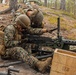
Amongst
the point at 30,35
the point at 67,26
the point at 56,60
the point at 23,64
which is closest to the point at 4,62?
the point at 23,64

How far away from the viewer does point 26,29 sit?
7320mm

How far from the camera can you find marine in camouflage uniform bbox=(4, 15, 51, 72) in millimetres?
6624

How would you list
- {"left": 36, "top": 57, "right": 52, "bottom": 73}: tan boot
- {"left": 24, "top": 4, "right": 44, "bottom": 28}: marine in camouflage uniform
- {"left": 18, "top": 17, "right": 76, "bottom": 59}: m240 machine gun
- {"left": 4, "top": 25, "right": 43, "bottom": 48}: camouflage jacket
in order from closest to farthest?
{"left": 36, "top": 57, "right": 52, "bottom": 73}: tan boot < {"left": 4, "top": 25, "right": 43, "bottom": 48}: camouflage jacket < {"left": 18, "top": 17, "right": 76, "bottom": 59}: m240 machine gun < {"left": 24, "top": 4, "right": 44, "bottom": 28}: marine in camouflage uniform

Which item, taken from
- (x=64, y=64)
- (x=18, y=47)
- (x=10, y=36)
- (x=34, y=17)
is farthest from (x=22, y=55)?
(x=34, y=17)

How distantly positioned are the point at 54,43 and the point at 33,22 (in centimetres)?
154

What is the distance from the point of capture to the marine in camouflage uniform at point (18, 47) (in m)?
6.62

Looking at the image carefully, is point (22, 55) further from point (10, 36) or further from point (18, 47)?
point (10, 36)

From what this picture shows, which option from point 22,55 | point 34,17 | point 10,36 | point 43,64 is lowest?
point 43,64

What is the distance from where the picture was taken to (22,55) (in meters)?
6.70

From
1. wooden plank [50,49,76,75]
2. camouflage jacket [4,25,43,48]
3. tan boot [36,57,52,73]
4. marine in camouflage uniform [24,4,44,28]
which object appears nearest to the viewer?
wooden plank [50,49,76,75]

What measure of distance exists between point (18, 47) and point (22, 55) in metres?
0.27

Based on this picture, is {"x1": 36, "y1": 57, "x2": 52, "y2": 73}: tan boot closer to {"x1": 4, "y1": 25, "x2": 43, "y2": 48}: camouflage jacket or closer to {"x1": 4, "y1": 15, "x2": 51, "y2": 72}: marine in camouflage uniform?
{"x1": 4, "y1": 15, "x2": 51, "y2": 72}: marine in camouflage uniform

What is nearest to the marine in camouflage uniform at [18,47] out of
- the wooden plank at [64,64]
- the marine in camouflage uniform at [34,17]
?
the wooden plank at [64,64]

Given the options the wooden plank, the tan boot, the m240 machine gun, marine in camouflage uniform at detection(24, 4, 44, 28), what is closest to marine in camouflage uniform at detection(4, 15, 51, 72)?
the tan boot
